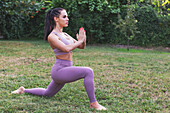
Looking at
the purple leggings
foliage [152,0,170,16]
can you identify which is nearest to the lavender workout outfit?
the purple leggings

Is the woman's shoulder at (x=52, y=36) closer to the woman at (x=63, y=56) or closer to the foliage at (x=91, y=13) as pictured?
the woman at (x=63, y=56)

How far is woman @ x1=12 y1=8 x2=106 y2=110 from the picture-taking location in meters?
3.13

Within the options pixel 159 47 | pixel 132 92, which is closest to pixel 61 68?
pixel 132 92

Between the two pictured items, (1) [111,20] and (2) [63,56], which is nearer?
(2) [63,56]

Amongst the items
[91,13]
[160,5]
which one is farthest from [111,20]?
[160,5]

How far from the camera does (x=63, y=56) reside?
3.31 metres

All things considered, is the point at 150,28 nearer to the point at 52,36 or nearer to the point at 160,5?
the point at 160,5

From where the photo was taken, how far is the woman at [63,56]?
123 inches

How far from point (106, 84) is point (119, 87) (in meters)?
0.31

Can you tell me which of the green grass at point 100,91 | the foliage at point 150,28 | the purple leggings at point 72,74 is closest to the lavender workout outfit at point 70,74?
the purple leggings at point 72,74

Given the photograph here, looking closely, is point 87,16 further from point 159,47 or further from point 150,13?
point 159,47

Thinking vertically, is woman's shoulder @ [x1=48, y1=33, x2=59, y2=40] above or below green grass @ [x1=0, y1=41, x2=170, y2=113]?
above

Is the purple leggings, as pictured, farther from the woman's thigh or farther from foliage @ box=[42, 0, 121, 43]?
foliage @ box=[42, 0, 121, 43]

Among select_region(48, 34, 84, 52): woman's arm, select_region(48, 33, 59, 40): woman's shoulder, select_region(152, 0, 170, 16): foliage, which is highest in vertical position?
select_region(152, 0, 170, 16): foliage
